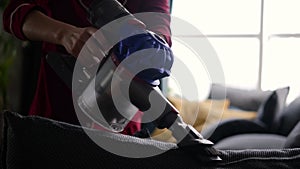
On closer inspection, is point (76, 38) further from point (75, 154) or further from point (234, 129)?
point (234, 129)

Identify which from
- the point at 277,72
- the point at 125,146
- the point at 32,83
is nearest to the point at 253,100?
the point at 277,72

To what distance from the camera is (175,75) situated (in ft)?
2.26

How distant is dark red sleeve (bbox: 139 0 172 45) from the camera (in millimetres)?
803

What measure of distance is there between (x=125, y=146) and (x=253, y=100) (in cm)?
238

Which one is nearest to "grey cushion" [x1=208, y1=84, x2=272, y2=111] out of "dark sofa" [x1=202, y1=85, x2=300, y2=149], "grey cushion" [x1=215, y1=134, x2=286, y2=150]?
"dark sofa" [x1=202, y1=85, x2=300, y2=149]

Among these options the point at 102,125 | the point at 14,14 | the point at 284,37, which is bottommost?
the point at 284,37

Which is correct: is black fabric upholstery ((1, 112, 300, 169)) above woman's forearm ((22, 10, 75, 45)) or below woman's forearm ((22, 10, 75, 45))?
below

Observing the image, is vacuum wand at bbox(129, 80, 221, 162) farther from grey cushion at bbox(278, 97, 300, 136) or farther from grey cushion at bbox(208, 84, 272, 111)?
grey cushion at bbox(208, 84, 272, 111)

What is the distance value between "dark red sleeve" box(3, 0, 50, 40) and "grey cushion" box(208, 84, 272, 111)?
2.01 metres

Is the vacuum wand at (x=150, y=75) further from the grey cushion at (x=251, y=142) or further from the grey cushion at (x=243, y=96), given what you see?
the grey cushion at (x=243, y=96)

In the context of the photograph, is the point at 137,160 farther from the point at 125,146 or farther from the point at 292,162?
the point at 292,162

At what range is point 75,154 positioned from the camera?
1.81 ft

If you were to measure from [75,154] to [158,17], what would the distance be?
1.17 feet

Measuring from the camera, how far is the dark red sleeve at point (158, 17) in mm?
803
